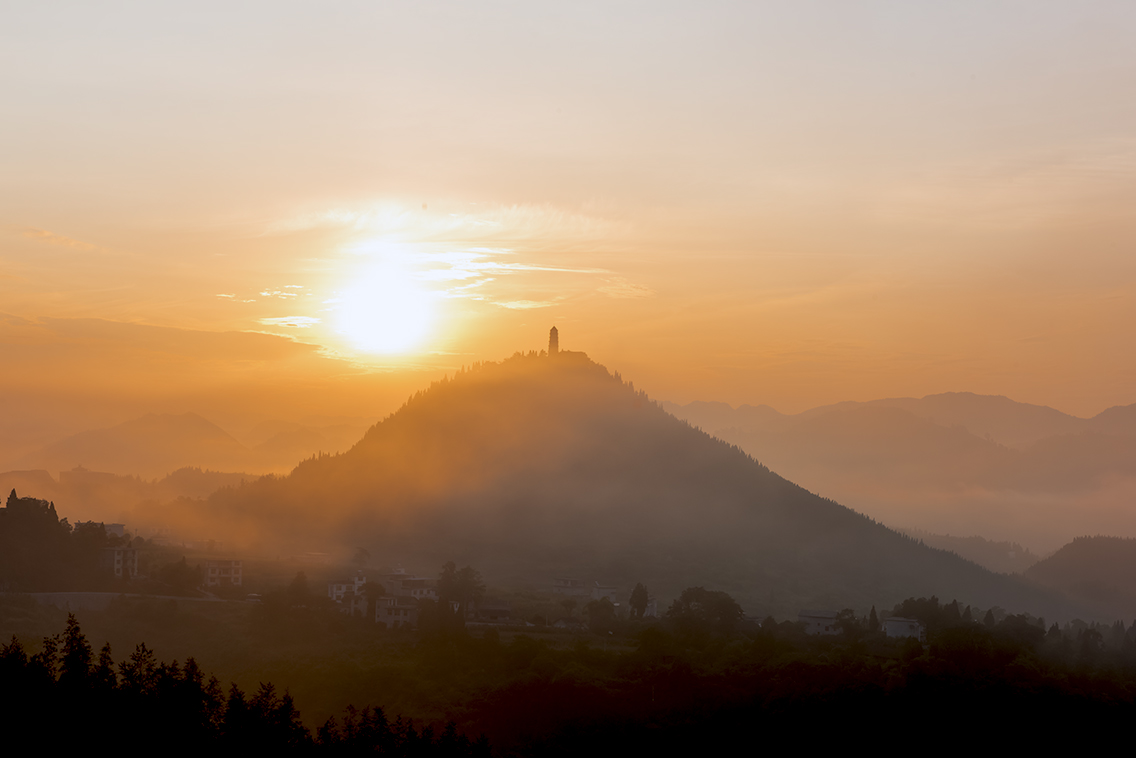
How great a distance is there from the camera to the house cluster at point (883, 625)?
13138cm

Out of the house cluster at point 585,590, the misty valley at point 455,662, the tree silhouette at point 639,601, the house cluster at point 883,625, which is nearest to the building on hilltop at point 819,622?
the house cluster at point 883,625

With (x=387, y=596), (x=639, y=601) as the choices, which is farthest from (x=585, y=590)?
(x=387, y=596)

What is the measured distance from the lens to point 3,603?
339 ft

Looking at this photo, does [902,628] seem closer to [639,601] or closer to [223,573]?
[639,601]

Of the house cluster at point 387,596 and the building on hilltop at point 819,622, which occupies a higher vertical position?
the house cluster at point 387,596

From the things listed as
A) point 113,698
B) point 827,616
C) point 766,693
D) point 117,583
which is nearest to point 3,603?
point 117,583

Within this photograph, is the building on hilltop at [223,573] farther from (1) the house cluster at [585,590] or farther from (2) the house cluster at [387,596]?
(1) the house cluster at [585,590]

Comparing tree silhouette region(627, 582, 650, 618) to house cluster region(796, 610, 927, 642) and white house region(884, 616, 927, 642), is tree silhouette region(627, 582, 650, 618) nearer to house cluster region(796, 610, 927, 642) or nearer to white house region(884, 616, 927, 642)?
house cluster region(796, 610, 927, 642)

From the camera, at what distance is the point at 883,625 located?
5546 inches

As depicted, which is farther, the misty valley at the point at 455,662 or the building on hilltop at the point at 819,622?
the building on hilltop at the point at 819,622

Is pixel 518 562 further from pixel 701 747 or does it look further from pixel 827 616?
pixel 701 747

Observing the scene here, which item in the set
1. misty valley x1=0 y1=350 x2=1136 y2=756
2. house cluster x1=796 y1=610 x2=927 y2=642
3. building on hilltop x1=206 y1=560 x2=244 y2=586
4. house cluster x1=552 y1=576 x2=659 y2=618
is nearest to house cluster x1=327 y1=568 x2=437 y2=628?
misty valley x1=0 y1=350 x2=1136 y2=756

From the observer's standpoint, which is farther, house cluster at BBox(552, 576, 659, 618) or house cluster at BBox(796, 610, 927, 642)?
house cluster at BBox(552, 576, 659, 618)

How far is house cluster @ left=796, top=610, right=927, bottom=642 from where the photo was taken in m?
131
